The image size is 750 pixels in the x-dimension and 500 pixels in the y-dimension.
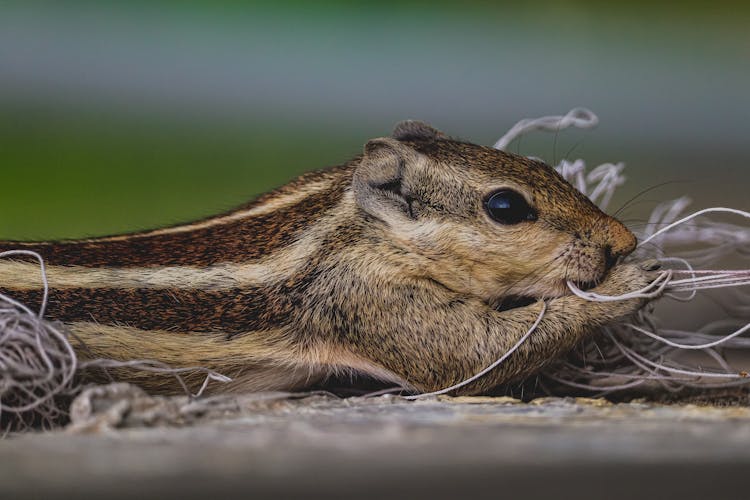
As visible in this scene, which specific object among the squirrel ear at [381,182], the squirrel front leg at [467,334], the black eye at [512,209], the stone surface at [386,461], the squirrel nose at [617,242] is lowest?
the stone surface at [386,461]

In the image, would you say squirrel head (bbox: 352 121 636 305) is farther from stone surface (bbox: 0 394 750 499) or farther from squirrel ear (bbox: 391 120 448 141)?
stone surface (bbox: 0 394 750 499)

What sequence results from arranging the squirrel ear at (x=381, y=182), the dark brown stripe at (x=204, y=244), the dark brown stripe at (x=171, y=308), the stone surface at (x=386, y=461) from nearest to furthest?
1. the stone surface at (x=386, y=461)
2. the dark brown stripe at (x=171, y=308)
3. the dark brown stripe at (x=204, y=244)
4. the squirrel ear at (x=381, y=182)

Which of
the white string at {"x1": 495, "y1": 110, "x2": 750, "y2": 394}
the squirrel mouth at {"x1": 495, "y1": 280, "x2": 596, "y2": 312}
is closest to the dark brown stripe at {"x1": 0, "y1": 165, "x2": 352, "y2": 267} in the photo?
the squirrel mouth at {"x1": 495, "y1": 280, "x2": 596, "y2": 312}

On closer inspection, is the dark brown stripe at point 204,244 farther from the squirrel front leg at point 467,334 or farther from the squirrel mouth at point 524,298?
the squirrel mouth at point 524,298

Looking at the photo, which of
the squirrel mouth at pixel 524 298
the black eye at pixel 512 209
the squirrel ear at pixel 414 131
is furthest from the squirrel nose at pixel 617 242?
the squirrel ear at pixel 414 131

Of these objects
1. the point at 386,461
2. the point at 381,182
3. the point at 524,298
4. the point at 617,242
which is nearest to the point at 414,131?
the point at 381,182
